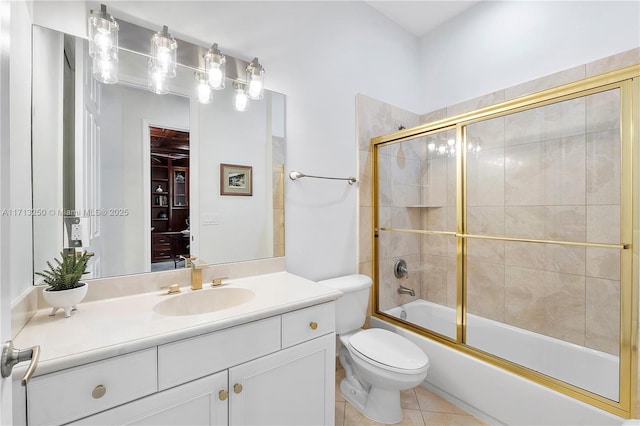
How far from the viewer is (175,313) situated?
122 centimetres

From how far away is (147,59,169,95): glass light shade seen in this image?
130 centimetres

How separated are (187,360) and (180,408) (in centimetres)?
15

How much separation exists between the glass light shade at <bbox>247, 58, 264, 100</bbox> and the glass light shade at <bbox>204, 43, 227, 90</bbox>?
15 centimetres

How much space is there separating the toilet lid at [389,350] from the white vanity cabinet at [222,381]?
0.33 metres

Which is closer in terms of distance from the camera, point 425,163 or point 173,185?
point 173,185

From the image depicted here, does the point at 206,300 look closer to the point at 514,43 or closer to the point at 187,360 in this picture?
the point at 187,360

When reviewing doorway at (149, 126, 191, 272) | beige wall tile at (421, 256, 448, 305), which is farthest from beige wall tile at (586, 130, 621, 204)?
doorway at (149, 126, 191, 272)

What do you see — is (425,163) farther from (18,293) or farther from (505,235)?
(18,293)

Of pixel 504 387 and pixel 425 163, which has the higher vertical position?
pixel 425 163

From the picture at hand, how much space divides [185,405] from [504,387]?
62.1 inches

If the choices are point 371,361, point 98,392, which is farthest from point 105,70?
point 371,361

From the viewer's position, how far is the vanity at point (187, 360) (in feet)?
2.45

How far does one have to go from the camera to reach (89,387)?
760mm

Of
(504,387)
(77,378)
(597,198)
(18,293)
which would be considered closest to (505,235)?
(597,198)
